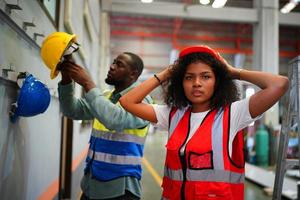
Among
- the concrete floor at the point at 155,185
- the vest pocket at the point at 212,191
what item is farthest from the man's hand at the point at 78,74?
the concrete floor at the point at 155,185

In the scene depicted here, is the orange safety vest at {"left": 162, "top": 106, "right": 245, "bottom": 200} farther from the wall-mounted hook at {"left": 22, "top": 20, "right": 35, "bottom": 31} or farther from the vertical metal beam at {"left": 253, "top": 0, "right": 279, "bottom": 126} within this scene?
the vertical metal beam at {"left": 253, "top": 0, "right": 279, "bottom": 126}

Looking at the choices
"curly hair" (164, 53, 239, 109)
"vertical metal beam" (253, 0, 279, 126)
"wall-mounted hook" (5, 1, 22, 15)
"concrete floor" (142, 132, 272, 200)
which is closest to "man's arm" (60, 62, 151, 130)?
"curly hair" (164, 53, 239, 109)

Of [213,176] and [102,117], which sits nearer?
[213,176]

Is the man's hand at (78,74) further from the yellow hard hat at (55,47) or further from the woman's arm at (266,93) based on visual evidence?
the woman's arm at (266,93)

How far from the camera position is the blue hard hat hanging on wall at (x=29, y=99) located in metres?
1.50

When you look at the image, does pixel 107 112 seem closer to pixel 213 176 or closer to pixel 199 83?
pixel 199 83

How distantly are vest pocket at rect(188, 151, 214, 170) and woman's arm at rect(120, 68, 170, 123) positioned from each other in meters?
0.33

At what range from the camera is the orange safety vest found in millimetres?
1202

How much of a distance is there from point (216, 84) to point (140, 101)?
1.27ft

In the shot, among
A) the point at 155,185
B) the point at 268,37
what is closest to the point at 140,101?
the point at 155,185

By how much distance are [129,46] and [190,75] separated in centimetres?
1304

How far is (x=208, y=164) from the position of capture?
1.21m

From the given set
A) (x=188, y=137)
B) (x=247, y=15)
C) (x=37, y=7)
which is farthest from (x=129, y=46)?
(x=188, y=137)

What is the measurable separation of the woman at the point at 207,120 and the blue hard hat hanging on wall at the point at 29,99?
474mm
